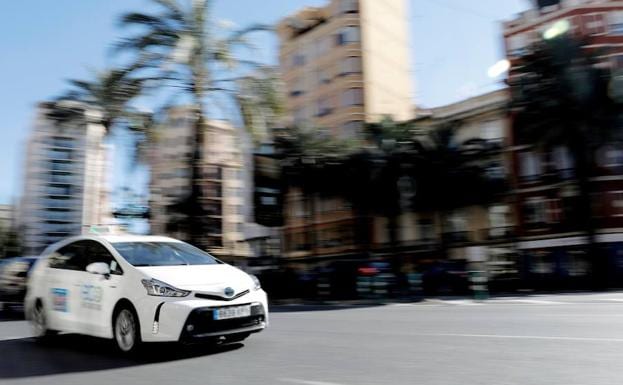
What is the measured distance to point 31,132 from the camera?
116 meters

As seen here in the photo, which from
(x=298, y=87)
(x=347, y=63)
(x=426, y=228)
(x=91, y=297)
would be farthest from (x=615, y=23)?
(x=91, y=297)

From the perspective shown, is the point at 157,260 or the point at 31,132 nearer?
the point at 157,260

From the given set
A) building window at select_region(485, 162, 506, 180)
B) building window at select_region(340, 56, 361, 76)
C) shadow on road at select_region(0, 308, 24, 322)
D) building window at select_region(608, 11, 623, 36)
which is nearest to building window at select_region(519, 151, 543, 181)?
building window at select_region(485, 162, 506, 180)

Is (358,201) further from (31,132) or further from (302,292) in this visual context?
(31,132)

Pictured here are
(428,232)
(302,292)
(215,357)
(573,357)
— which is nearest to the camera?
(573,357)

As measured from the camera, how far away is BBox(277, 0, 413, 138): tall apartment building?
156 feet

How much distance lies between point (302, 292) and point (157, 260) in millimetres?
15113

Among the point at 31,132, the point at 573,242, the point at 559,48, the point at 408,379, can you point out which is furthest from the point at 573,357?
the point at 31,132

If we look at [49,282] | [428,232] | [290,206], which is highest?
[290,206]

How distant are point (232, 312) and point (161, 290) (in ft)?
2.59

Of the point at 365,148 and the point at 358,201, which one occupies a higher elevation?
the point at 365,148

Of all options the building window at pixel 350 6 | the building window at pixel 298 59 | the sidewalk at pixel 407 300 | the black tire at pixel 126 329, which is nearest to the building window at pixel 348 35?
the building window at pixel 350 6

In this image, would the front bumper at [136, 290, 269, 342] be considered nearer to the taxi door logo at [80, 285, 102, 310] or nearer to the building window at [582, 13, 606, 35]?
the taxi door logo at [80, 285, 102, 310]

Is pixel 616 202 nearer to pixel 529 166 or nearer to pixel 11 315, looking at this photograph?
pixel 529 166
